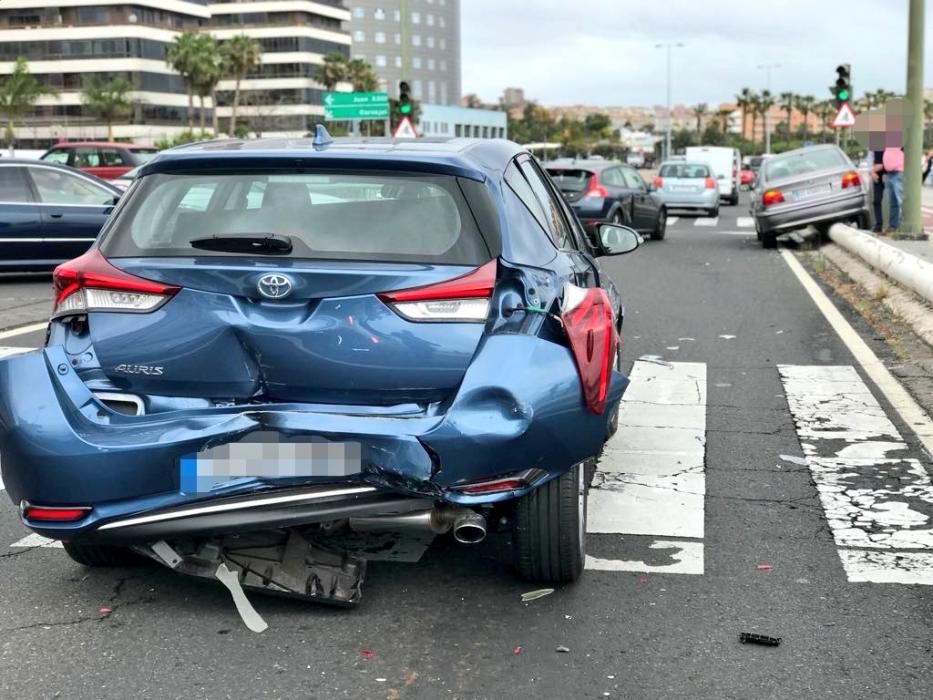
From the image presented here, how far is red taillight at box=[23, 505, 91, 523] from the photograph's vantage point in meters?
4.05

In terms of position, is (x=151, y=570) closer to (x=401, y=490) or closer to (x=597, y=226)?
(x=401, y=490)

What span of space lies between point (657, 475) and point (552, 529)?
1.91 m

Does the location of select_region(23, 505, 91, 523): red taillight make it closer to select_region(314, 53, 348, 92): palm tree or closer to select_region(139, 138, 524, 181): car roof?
select_region(139, 138, 524, 181): car roof

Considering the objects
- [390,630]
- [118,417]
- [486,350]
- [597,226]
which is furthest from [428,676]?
[597,226]

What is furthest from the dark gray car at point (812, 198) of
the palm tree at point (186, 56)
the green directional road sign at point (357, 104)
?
the palm tree at point (186, 56)

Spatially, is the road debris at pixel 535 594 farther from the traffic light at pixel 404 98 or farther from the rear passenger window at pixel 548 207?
the traffic light at pixel 404 98

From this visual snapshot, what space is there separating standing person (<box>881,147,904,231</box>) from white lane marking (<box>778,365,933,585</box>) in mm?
11635

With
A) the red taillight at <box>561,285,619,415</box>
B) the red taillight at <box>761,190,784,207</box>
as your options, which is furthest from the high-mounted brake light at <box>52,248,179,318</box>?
the red taillight at <box>761,190,784,207</box>

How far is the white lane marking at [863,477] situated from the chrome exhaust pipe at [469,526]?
57.0 inches

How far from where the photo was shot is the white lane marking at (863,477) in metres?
4.88

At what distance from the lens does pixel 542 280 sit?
4.38m

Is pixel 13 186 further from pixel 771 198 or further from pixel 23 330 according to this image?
pixel 771 198

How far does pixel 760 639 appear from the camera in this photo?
4.04m

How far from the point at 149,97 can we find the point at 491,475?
104 metres
